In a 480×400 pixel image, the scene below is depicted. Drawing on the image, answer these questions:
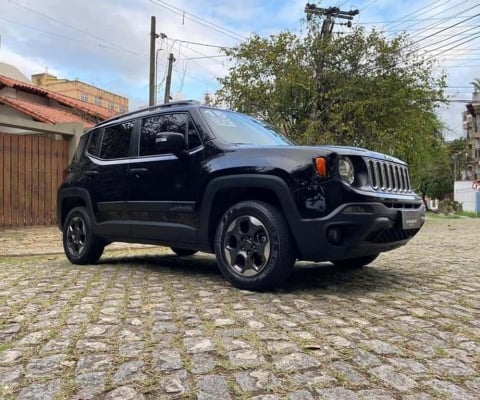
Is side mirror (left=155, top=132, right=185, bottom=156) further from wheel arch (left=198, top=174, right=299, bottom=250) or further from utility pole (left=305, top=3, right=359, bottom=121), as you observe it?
utility pole (left=305, top=3, right=359, bottom=121)

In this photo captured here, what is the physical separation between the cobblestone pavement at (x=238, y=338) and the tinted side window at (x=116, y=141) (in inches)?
56.6

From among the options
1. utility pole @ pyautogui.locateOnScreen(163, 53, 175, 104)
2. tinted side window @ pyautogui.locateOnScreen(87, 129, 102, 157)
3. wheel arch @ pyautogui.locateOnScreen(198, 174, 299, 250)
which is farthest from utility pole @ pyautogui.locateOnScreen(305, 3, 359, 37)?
wheel arch @ pyautogui.locateOnScreen(198, 174, 299, 250)

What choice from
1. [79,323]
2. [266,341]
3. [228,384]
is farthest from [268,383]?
[79,323]

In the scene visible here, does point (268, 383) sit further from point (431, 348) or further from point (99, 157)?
point (99, 157)

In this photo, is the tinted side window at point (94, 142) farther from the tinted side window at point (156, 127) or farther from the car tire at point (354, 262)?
A: the car tire at point (354, 262)

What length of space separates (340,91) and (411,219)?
1195 cm

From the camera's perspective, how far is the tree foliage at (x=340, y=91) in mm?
15883

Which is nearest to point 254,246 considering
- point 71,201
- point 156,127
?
point 156,127

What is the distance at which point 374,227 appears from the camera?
408 centimetres

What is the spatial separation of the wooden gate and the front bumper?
9.38 meters

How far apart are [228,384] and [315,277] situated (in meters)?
2.90

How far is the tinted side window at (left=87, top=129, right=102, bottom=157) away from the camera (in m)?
6.29

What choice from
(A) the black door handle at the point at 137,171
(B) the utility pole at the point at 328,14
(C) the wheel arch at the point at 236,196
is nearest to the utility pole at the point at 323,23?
(B) the utility pole at the point at 328,14

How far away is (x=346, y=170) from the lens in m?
4.11
